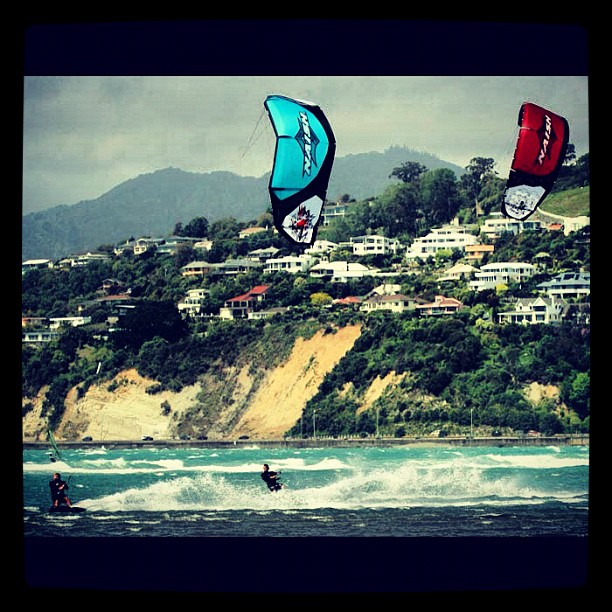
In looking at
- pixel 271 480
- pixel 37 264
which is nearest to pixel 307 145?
pixel 271 480

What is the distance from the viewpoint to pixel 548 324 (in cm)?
1548

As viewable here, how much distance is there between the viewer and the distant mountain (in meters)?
15.3

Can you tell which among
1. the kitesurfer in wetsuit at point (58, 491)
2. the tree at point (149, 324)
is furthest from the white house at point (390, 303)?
the kitesurfer in wetsuit at point (58, 491)

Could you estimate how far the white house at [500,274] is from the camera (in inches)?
632

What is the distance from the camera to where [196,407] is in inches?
596

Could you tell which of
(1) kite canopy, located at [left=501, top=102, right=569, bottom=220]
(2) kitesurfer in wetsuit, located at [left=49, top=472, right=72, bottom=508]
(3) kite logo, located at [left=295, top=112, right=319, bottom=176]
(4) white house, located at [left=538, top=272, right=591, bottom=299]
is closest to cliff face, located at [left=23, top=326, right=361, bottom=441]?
(4) white house, located at [left=538, top=272, right=591, bottom=299]

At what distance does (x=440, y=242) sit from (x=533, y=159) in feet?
37.3

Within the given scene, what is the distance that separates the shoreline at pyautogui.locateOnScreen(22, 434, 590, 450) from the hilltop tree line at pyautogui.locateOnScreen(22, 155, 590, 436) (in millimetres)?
206

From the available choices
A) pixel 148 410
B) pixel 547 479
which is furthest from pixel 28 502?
pixel 547 479

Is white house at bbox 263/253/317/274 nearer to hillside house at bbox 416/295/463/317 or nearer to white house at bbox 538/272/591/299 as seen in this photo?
hillside house at bbox 416/295/463/317

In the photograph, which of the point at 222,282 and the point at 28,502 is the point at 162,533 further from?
the point at 222,282

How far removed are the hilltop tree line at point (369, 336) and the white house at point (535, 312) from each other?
0.15 meters

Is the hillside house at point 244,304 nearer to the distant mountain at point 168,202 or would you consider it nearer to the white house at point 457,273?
the distant mountain at point 168,202

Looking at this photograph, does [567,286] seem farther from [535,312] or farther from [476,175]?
[476,175]
